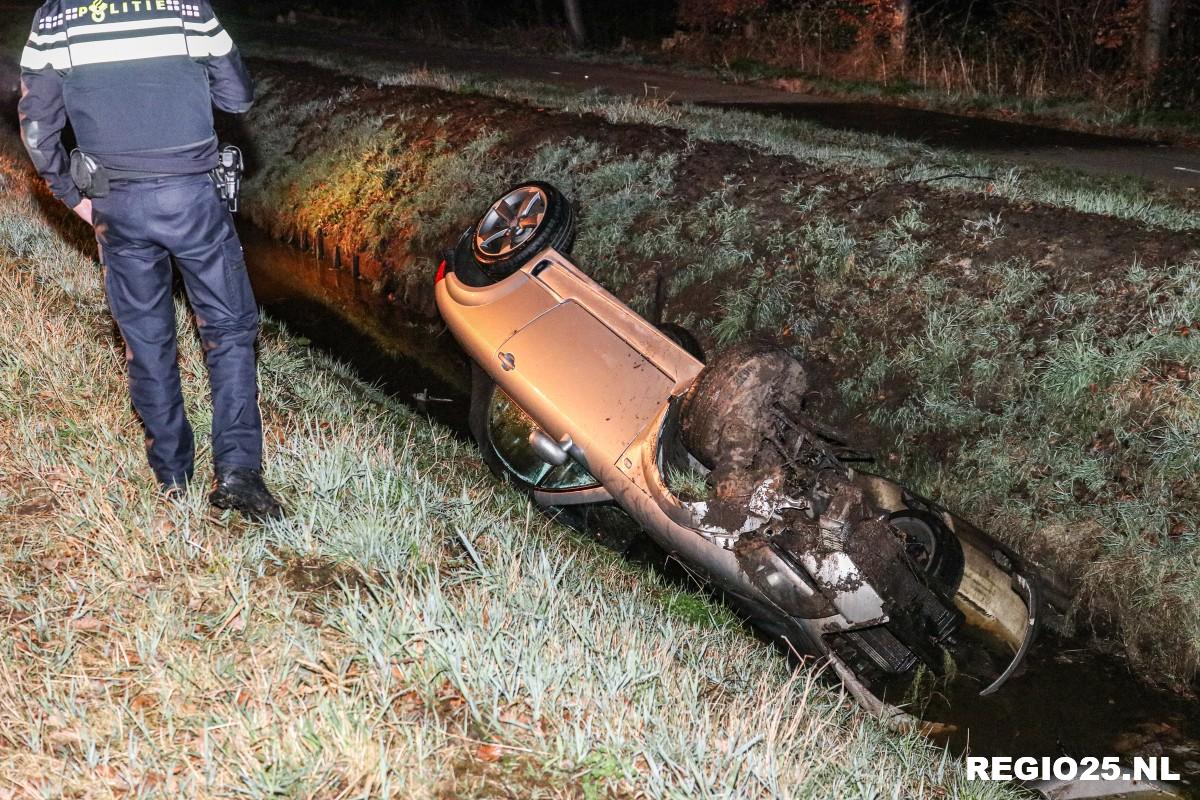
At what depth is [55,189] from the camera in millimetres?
4145

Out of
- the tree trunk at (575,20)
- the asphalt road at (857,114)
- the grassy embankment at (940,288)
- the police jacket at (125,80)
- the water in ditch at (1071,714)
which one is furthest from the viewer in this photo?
the tree trunk at (575,20)

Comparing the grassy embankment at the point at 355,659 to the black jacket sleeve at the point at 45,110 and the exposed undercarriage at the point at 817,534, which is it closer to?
the exposed undercarriage at the point at 817,534

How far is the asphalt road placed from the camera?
9891mm

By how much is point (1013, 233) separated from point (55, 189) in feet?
18.4

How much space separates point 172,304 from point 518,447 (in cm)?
234

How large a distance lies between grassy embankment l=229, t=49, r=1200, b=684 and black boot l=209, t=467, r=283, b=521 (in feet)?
9.38

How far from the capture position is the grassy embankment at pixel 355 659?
9.92 ft

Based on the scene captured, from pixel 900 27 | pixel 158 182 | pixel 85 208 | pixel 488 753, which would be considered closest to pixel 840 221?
pixel 158 182

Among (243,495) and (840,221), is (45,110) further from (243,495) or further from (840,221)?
(840,221)

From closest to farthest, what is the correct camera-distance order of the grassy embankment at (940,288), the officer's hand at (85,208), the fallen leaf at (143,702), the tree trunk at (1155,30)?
1. the fallen leaf at (143,702)
2. the officer's hand at (85,208)
3. the grassy embankment at (940,288)
4. the tree trunk at (1155,30)

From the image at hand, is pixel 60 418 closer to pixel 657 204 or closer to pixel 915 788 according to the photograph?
pixel 915 788

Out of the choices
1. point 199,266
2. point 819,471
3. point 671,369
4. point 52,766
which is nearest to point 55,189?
point 199,266

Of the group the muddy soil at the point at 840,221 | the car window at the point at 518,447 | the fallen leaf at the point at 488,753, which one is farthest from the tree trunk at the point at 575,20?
the fallen leaf at the point at 488,753

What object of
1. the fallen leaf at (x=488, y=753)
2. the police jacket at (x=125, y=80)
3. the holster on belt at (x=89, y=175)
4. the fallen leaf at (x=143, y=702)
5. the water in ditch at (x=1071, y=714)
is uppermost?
the police jacket at (x=125, y=80)
